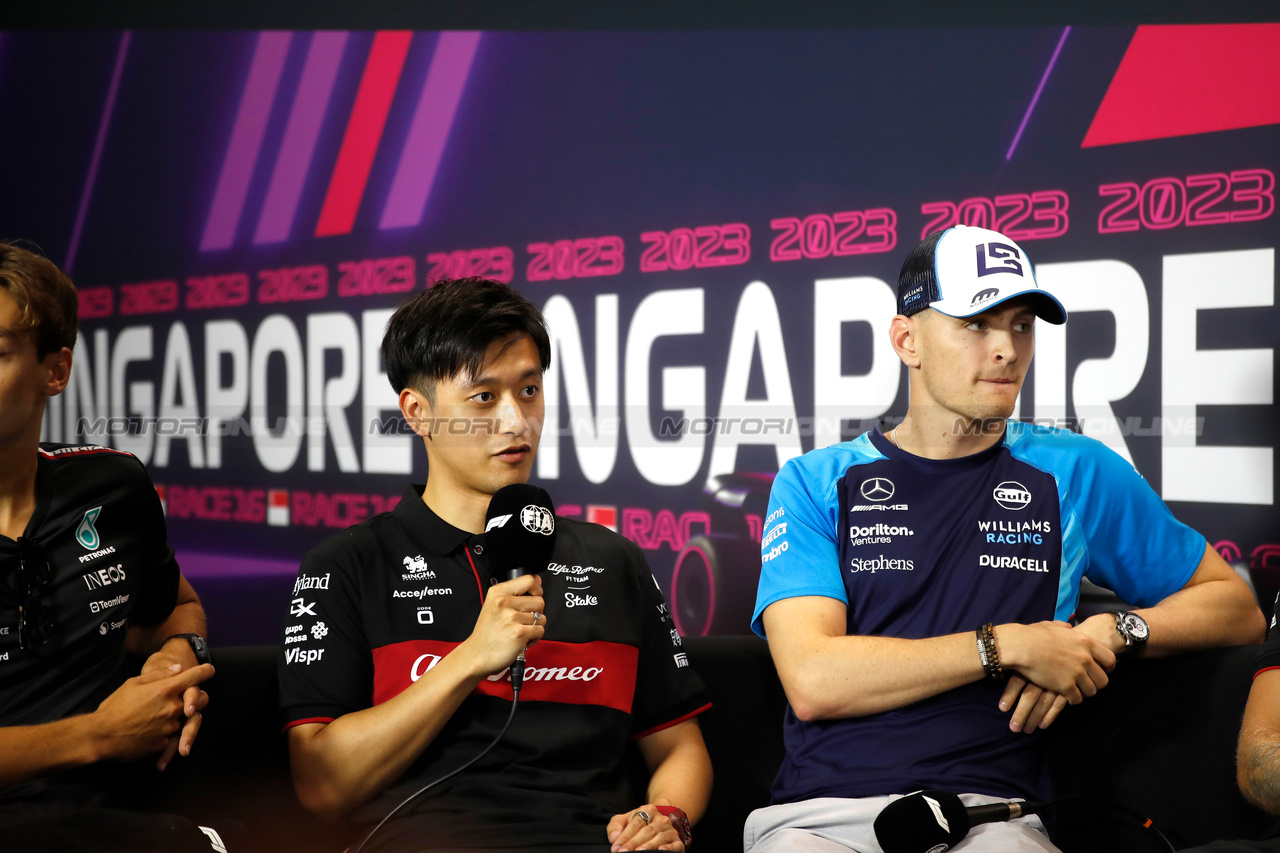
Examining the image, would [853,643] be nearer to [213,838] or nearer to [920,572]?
[920,572]

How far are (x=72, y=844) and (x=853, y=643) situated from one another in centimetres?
114

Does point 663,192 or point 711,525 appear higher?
point 663,192

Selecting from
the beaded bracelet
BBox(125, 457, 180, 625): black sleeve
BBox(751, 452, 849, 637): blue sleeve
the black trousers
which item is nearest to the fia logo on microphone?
the beaded bracelet

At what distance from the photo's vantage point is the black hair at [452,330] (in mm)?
1601

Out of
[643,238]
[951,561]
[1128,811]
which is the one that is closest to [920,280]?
[951,561]

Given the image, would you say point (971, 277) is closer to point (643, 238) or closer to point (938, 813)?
point (938, 813)

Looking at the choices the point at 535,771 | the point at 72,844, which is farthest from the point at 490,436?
the point at 72,844

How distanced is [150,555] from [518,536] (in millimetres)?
774

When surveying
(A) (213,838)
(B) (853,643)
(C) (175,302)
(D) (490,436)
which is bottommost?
(A) (213,838)

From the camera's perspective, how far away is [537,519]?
4.55ft

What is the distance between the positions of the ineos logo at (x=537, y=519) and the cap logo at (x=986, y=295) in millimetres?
839

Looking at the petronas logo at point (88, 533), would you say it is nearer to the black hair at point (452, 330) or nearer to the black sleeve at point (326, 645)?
the black sleeve at point (326, 645)

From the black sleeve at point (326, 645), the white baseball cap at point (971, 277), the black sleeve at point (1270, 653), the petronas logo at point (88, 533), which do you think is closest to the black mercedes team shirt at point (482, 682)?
the black sleeve at point (326, 645)

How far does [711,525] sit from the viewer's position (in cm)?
288
